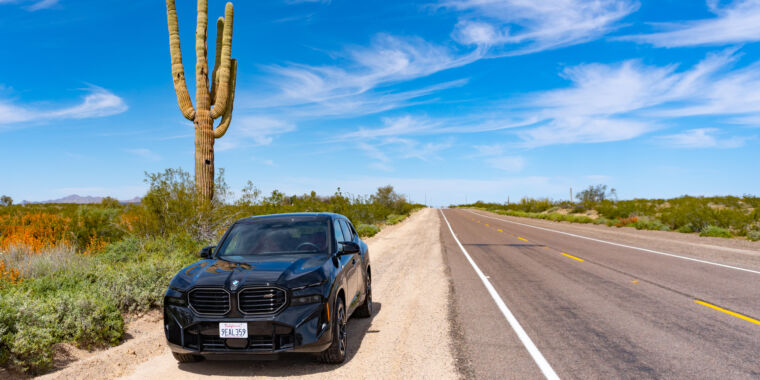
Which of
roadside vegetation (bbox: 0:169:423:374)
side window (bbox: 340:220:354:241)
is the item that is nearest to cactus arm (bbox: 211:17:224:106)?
roadside vegetation (bbox: 0:169:423:374)

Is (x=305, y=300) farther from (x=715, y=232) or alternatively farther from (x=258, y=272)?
(x=715, y=232)

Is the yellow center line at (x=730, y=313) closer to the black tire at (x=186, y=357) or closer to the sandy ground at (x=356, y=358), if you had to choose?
the sandy ground at (x=356, y=358)

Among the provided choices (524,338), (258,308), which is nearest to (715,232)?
(524,338)

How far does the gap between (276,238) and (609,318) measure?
515cm

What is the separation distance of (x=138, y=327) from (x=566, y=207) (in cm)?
6980

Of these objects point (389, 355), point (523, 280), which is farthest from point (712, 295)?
point (389, 355)

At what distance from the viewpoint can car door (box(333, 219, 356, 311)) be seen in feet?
18.2

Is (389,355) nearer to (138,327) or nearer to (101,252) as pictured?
(138,327)

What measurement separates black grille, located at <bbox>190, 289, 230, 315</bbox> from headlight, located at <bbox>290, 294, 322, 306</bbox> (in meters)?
0.65

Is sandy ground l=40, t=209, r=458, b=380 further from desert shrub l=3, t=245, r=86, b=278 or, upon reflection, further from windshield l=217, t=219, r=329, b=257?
desert shrub l=3, t=245, r=86, b=278

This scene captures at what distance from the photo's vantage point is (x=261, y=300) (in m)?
4.43

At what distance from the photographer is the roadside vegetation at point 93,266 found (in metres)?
4.99

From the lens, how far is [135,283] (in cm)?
724

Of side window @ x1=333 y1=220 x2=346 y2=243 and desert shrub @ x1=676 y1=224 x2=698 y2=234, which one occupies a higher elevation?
side window @ x1=333 y1=220 x2=346 y2=243
